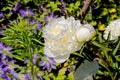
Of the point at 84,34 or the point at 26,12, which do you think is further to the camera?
the point at 26,12

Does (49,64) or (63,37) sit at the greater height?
(63,37)

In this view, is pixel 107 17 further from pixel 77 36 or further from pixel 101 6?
pixel 77 36

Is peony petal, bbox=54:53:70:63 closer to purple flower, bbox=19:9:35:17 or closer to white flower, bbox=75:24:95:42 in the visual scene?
white flower, bbox=75:24:95:42

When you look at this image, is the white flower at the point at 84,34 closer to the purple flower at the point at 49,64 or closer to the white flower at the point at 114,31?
the white flower at the point at 114,31

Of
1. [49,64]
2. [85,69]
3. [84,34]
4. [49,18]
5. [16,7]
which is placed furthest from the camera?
[16,7]

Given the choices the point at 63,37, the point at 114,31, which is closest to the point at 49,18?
the point at 114,31

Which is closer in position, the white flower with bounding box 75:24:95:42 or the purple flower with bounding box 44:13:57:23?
the white flower with bounding box 75:24:95:42

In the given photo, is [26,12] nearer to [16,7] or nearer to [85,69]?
[16,7]

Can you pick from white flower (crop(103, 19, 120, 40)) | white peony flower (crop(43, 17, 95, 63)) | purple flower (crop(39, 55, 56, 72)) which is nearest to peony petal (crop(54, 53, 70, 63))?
white peony flower (crop(43, 17, 95, 63))

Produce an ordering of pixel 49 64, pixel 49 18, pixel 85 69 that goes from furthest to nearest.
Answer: pixel 49 18 → pixel 49 64 → pixel 85 69

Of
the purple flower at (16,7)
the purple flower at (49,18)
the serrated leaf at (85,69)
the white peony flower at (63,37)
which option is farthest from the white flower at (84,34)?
the purple flower at (16,7)
